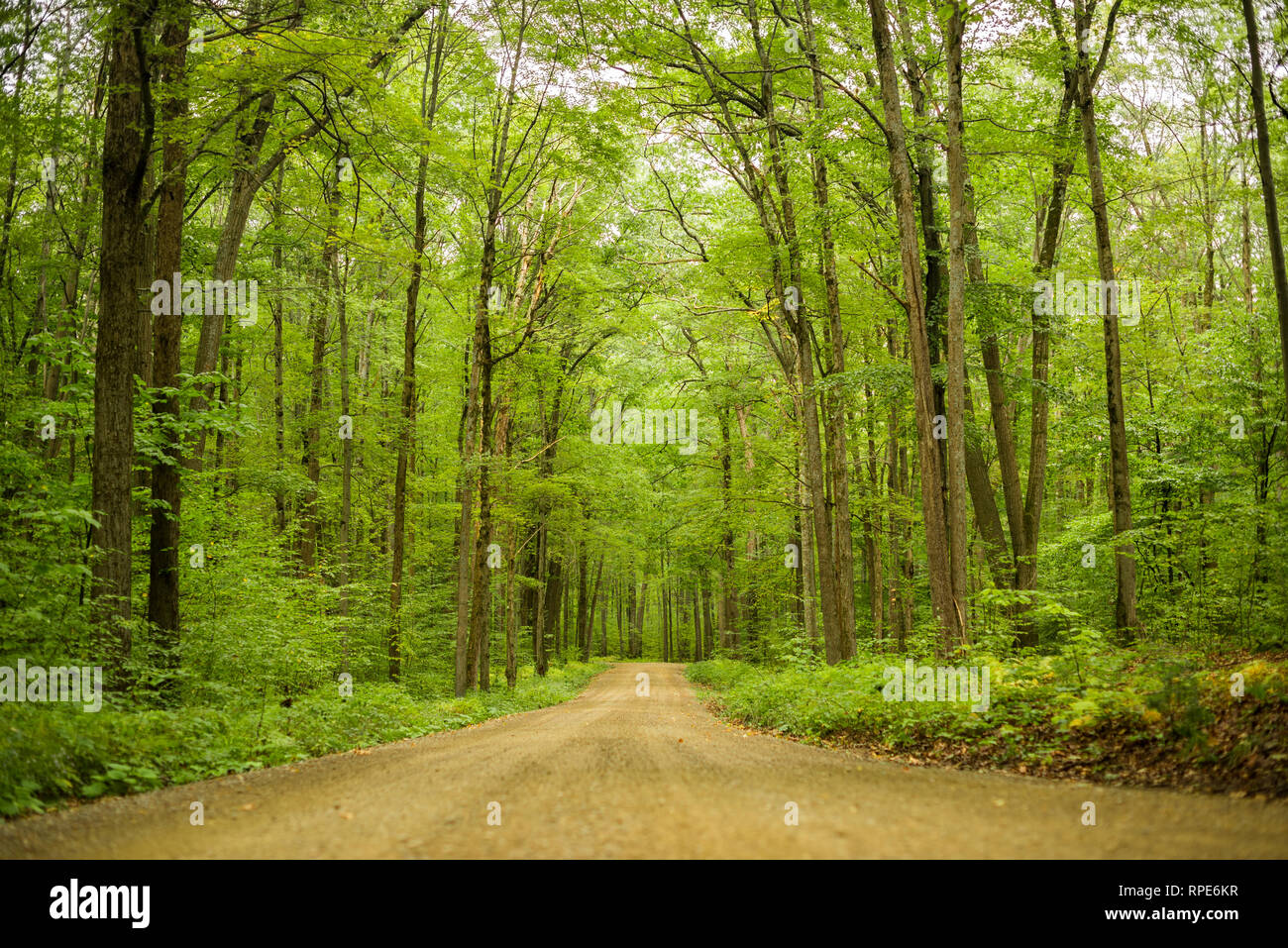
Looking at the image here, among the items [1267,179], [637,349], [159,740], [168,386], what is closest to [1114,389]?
[1267,179]

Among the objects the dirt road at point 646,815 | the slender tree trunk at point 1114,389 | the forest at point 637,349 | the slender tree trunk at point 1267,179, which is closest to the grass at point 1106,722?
the forest at point 637,349

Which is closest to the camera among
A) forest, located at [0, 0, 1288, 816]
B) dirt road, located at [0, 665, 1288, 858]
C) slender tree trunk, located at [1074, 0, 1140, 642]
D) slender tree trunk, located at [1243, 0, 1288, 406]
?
dirt road, located at [0, 665, 1288, 858]

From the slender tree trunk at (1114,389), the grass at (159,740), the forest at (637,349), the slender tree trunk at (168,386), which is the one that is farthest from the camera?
the slender tree trunk at (1114,389)

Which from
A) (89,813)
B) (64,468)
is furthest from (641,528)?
(89,813)

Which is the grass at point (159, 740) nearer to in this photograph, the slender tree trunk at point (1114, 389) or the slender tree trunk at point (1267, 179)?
the slender tree trunk at point (1267, 179)

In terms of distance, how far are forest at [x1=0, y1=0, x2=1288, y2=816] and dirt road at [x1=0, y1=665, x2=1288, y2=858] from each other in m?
1.04

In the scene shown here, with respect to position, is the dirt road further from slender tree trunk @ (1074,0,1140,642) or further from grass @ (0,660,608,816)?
slender tree trunk @ (1074,0,1140,642)

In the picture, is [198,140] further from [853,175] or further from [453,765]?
[853,175]

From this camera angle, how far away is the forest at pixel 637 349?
25.7 feet

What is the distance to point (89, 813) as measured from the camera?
4.73 m

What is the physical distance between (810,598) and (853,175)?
1081 centimetres

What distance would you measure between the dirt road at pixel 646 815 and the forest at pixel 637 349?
3.41ft

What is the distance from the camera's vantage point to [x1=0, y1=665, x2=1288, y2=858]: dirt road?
11.6 ft

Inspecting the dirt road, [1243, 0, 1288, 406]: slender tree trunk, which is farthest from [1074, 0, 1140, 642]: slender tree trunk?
the dirt road
